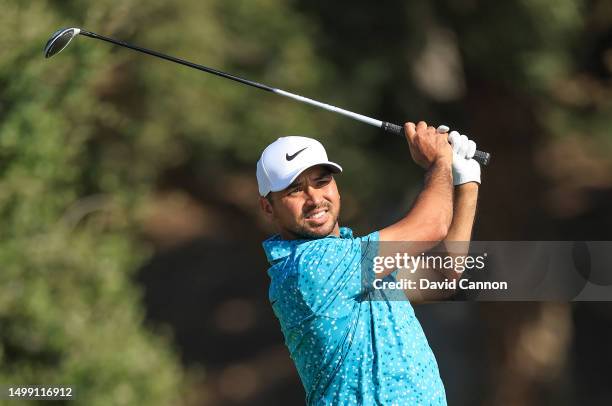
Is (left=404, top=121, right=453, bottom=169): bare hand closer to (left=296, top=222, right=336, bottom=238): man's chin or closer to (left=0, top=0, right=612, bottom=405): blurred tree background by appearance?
(left=296, top=222, right=336, bottom=238): man's chin

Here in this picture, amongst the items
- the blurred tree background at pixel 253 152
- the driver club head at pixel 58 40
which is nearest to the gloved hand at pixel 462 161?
the driver club head at pixel 58 40

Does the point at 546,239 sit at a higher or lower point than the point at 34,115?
higher

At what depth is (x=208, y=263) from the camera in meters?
14.9

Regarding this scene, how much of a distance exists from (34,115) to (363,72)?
15.3ft

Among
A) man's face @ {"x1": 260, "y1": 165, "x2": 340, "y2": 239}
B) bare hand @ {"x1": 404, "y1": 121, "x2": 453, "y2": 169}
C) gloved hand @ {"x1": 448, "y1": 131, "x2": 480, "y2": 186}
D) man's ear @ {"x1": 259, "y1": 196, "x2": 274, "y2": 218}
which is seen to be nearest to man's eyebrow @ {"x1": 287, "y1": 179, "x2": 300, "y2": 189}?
man's face @ {"x1": 260, "y1": 165, "x2": 340, "y2": 239}

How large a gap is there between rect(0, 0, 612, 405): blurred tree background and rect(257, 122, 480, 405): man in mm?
2333

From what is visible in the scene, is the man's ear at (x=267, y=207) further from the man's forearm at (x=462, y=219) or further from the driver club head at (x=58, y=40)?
the driver club head at (x=58, y=40)

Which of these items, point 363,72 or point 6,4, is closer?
point 6,4

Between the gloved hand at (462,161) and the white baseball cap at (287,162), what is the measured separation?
1.23 ft

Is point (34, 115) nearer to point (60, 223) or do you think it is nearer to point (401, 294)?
point (60, 223)

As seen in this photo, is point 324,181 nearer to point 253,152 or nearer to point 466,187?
point 466,187

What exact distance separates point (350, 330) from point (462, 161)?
0.65 metres

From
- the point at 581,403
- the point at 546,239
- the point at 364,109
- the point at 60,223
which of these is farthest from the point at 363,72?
the point at 581,403

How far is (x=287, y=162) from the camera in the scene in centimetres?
332
